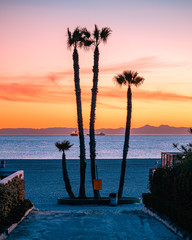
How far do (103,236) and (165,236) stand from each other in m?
1.74

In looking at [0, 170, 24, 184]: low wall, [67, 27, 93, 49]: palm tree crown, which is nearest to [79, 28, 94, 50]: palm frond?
[67, 27, 93, 49]: palm tree crown

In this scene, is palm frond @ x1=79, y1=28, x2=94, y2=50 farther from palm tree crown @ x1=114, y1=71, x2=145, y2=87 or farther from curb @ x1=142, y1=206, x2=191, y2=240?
curb @ x1=142, y1=206, x2=191, y2=240

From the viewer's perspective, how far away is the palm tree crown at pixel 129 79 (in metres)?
25.3

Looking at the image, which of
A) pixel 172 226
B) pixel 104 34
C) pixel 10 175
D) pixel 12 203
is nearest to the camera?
pixel 172 226

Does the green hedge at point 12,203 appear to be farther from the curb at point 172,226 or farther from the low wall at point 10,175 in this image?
the curb at point 172,226

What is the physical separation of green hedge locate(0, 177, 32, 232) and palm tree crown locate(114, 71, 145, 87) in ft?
41.4

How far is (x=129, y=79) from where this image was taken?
997 inches

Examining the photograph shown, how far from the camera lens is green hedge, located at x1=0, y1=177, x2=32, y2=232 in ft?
36.4

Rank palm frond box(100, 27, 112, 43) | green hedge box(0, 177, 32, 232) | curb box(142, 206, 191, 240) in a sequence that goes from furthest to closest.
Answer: palm frond box(100, 27, 112, 43)
green hedge box(0, 177, 32, 232)
curb box(142, 206, 191, 240)

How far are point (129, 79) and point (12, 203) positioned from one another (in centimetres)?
1455

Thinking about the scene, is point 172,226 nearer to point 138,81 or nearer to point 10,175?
point 10,175

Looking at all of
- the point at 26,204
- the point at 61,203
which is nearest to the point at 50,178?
the point at 61,203

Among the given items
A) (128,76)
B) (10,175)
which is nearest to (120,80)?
(128,76)

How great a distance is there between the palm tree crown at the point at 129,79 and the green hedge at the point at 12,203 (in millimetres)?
12631
